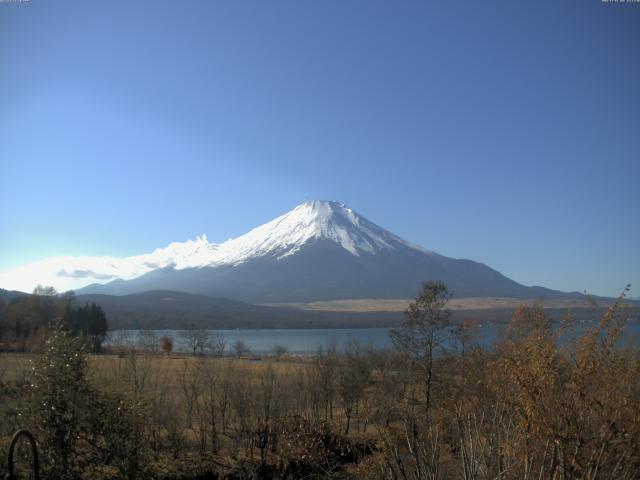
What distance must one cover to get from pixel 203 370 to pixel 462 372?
11393 mm

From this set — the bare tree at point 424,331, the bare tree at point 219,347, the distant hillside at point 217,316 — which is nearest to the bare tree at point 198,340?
the bare tree at point 219,347

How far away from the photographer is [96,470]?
459 inches

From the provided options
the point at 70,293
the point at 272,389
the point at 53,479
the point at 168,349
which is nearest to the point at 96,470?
the point at 53,479

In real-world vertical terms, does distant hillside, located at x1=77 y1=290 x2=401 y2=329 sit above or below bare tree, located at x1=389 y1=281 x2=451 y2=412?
below

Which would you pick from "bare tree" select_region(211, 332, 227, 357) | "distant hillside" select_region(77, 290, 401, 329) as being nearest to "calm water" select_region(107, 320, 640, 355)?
"bare tree" select_region(211, 332, 227, 357)

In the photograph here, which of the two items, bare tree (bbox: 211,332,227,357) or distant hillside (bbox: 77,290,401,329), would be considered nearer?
bare tree (bbox: 211,332,227,357)

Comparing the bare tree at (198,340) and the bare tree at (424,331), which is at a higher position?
the bare tree at (424,331)

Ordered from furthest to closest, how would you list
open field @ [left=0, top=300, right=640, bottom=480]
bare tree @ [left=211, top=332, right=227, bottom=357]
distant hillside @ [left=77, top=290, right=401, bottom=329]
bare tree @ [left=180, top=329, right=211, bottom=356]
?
1. distant hillside @ [left=77, top=290, right=401, bottom=329]
2. bare tree @ [left=180, top=329, right=211, bottom=356]
3. bare tree @ [left=211, top=332, right=227, bottom=357]
4. open field @ [left=0, top=300, right=640, bottom=480]

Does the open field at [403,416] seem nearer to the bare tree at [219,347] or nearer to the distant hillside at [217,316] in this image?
the bare tree at [219,347]

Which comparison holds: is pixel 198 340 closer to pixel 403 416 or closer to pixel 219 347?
pixel 219 347

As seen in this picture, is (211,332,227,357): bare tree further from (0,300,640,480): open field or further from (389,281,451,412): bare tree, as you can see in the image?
(389,281,451,412): bare tree

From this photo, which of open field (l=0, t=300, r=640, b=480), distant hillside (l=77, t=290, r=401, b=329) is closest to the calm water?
open field (l=0, t=300, r=640, b=480)

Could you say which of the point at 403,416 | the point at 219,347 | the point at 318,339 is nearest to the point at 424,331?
the point at 403,416

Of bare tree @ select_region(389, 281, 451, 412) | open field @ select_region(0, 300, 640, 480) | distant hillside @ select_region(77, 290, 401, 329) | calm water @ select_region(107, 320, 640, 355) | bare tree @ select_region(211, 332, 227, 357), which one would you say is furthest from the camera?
distant hillside @ select_region(77, 290, 401, 329)
